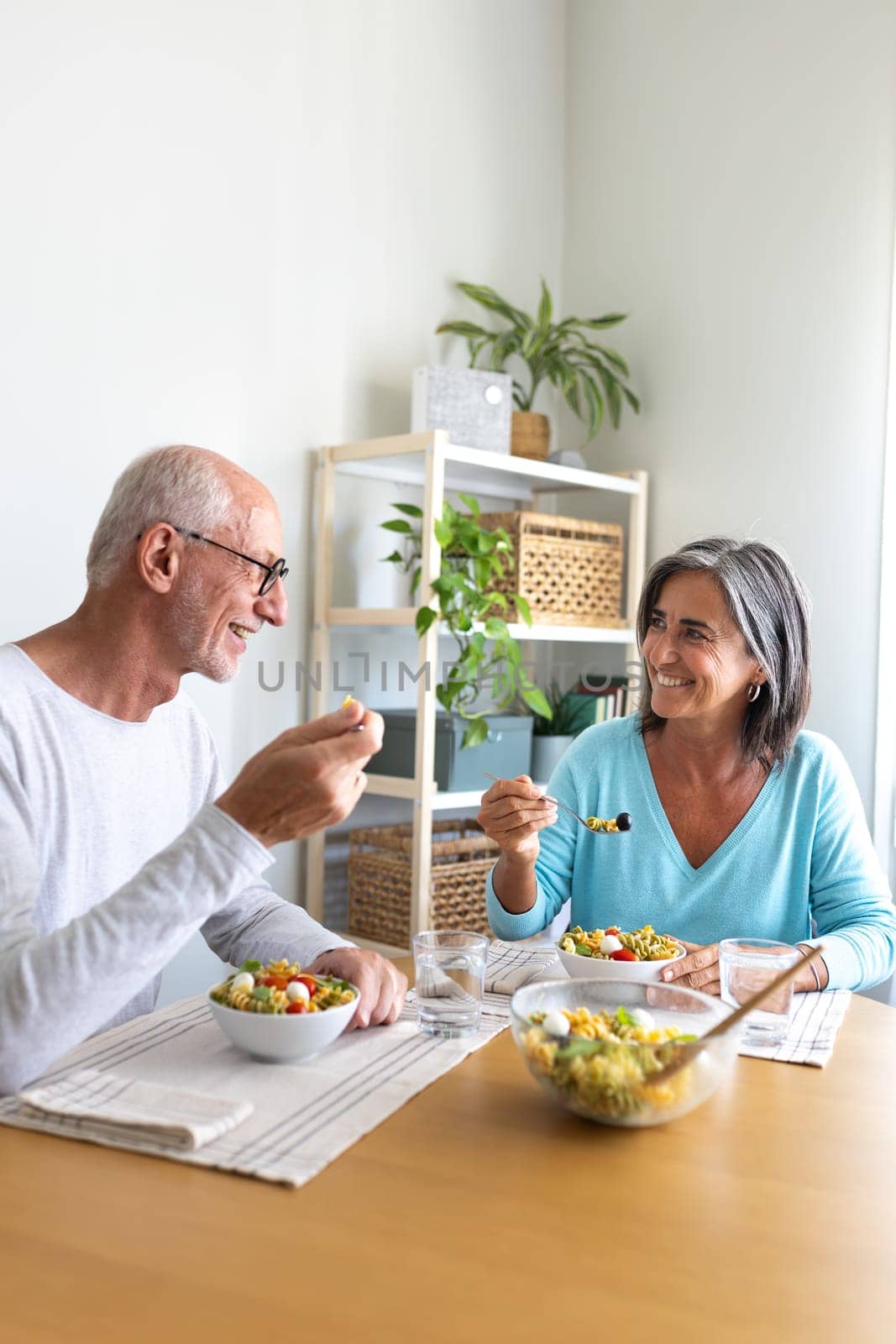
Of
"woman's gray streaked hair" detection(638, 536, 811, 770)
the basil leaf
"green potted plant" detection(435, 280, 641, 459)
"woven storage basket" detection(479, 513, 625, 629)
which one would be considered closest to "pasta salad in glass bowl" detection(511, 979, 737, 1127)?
the basil leaf

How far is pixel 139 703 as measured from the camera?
60.0 inches

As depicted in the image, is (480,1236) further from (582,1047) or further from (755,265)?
(755,265)

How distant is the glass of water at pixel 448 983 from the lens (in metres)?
1.28

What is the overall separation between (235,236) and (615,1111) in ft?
7.06

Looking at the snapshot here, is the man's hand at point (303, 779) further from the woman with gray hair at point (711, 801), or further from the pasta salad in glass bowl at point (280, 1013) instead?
the woman with gray hair at point (711, 801)

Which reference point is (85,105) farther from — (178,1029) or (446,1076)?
(446,1076)

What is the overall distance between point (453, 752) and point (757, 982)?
1.50 meters

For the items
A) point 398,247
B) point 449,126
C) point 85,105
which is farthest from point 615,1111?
point 449,126

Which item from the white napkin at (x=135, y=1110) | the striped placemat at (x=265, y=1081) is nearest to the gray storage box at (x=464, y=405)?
the striped placemat at (x=265, y=1081)

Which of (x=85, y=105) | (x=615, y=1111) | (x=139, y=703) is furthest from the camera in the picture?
(x=85, y=105)

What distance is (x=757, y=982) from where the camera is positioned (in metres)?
1.26

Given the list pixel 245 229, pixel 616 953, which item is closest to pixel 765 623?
pixel 616 953

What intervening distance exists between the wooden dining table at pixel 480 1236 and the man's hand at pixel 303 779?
271 mm

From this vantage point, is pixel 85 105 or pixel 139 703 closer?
pixel 139 703
